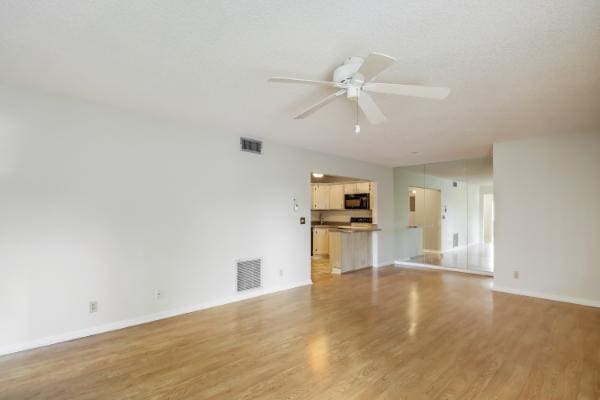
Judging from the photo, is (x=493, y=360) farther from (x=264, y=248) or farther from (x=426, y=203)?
(x=426, y=203)

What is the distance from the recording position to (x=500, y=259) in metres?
5.37

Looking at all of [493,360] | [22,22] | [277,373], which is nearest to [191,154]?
[22,22]

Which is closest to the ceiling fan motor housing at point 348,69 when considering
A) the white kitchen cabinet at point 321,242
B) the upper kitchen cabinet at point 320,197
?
the upper kitchen cabinet at point 320,197

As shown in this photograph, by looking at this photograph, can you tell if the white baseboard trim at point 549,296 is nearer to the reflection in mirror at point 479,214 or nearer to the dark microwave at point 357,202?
the reflection in mirror at point 479,214

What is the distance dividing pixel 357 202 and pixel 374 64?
6.59m

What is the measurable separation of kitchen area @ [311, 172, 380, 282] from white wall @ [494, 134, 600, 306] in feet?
9.10

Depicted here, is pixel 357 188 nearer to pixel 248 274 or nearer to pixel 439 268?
pixel 439 268

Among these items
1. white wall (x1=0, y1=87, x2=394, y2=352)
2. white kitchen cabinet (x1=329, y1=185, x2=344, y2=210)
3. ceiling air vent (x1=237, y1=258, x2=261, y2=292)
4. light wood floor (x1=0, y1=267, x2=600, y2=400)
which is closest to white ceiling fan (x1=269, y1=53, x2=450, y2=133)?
light wood floor (x1=0, y1=267, x2=600, y2=400)

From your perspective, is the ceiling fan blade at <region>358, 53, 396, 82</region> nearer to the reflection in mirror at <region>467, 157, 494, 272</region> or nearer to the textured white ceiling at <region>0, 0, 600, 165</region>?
the textured white ceiling at <region>0, 0, 600, 165</region>

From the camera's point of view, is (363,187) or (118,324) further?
(363,187)

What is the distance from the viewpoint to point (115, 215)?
364 cm

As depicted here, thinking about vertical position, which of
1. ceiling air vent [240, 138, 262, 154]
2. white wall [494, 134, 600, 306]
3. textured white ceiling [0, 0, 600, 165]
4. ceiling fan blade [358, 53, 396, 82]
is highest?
textured white ceiling [0, 0, 600, 165]

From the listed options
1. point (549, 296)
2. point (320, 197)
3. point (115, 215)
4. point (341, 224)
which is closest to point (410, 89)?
point (115, 215)

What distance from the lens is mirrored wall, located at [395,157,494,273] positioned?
7453 mm
